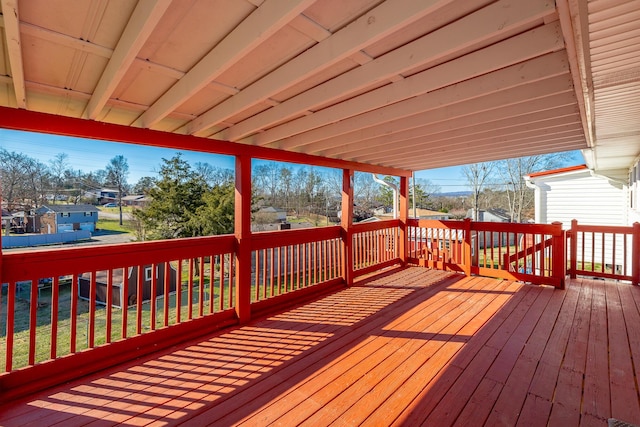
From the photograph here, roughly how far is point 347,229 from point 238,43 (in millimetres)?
3754

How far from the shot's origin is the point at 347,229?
193 inches

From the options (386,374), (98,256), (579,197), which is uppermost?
(579,197)

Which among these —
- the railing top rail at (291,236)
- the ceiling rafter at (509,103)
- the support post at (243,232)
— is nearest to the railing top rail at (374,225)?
the railing top rail at (291,236)

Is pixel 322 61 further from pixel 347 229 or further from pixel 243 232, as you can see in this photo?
pixel 347 229

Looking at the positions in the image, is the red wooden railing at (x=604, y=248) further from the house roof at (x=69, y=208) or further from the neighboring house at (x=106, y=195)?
the neighboring house at (x=106, y=195)

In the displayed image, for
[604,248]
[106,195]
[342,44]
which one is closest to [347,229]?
[342,44]

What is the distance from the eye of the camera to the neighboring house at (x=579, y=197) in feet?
23.7

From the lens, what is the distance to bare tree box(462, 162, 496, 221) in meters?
18.8

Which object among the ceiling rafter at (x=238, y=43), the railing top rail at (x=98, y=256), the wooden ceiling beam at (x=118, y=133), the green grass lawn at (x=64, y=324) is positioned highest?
the ceiling rafter at (x=238, y=43)

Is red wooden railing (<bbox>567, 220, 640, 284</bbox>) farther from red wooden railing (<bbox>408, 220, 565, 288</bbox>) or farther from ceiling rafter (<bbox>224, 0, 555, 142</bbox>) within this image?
ceiling rafter (<bbox>224, 0, 555, 142</bbox>)

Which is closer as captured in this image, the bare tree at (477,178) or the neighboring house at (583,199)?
the neighboring house at (583,199)

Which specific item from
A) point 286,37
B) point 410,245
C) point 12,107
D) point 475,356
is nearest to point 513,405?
point 475,356

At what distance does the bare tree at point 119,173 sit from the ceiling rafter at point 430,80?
10261 millimetres

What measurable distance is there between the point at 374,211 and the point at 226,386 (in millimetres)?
18462
